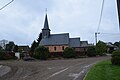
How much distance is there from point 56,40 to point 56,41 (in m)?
0.49


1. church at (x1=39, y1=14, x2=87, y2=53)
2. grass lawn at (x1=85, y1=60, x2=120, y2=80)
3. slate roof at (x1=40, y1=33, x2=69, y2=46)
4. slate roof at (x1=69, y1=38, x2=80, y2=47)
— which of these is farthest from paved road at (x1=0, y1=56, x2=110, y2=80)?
slate roof at (x1=69, y1=38, x2=80, y2=47)

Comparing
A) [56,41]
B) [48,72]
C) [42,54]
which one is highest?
[56,41]

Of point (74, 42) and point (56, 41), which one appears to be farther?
point (74, 42)

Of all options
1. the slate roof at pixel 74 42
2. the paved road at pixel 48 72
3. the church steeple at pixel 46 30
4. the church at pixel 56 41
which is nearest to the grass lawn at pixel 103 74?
the paved road at pixel 48 72

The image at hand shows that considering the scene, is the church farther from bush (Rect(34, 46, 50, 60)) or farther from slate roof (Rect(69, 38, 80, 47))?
Result: bush (Rect(34, 46, 50, 60))

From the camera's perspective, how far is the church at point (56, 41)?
318 ft

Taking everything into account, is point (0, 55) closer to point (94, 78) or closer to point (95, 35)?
point (95, 35)

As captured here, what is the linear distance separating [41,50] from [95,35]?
2276 centimetres

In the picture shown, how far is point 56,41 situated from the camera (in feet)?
322

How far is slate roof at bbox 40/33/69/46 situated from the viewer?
318 ft

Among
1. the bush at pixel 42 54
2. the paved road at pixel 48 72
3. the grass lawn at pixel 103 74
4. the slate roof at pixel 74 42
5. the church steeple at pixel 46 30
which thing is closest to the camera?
the grass lawn at pixel 103 74

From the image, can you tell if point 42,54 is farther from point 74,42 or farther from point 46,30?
point 74,42

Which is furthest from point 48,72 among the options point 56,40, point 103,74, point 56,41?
point 56,40

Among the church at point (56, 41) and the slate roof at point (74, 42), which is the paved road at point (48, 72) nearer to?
the church at point (56, 41)
